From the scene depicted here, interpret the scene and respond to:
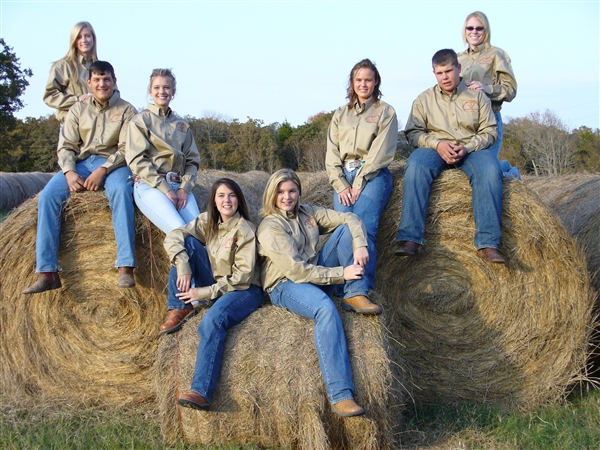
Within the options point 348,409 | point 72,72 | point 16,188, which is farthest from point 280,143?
point 348,409

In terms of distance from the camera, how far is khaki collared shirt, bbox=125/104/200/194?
5332mm

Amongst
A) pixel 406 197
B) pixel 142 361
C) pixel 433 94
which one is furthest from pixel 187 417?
pixel 433 94

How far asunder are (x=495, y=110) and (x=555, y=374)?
2.63 meters

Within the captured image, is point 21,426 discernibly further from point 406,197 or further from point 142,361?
point 406,197

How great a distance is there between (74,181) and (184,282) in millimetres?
1505

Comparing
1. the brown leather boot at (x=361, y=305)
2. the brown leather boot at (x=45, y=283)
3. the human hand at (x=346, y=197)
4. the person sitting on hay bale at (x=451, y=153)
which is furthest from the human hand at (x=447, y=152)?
the brown leather boot at (x=45, y=283)

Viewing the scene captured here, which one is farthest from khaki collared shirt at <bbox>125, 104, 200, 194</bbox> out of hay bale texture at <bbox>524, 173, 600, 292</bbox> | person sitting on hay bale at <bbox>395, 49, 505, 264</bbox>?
hay bale texture at <bbox>524, 173, 600, 292</bbox>

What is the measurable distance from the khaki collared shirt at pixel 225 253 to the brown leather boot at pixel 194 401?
0.81 metres

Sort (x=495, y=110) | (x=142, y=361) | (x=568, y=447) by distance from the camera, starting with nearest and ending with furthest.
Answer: (x=568, y=447)
(x=142, y=361)
(x=495, y=110)

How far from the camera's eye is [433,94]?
566cm

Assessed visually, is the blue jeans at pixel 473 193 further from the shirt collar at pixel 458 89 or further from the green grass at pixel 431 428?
the green grass at pixel 431 428

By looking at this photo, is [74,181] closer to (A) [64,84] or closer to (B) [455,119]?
(A) [64,84]

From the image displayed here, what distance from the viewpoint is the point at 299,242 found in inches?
187

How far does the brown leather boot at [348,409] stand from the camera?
3.94m
